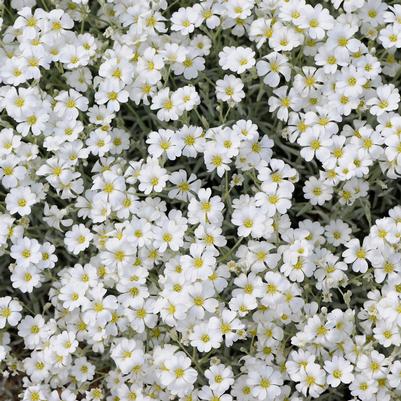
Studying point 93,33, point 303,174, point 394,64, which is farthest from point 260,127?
point 93,33

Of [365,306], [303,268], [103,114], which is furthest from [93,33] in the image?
[365,306]

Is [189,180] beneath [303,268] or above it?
above

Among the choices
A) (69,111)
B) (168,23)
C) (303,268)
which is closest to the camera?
(303,268)

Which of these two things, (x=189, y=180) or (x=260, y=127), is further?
(x=260, y=127)

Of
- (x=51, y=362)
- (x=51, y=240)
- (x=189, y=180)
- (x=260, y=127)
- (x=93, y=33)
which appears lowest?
(x=51, y=362)

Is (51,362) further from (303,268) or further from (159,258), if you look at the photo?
(303,268)

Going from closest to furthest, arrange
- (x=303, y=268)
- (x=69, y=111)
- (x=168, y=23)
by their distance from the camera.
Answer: (x=303, y=268)
(x=69, y=111)
(x=168, y=23)

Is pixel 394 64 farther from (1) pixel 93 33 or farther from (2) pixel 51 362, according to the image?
(2) pixel 51 362
